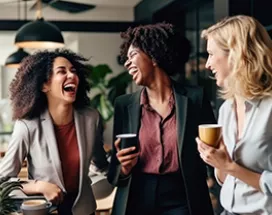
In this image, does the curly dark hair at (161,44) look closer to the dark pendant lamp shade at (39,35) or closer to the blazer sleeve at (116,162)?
the blazer sleeve at (116,162)

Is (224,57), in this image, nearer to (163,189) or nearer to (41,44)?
(163,189)

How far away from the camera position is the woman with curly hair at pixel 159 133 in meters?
1.80

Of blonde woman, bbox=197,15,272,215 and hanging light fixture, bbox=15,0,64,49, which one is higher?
hanging light fixture, bbox=15,0,64,49

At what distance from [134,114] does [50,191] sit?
0.45m

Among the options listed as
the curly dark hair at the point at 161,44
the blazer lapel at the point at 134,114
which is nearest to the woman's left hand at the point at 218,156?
the blazer lapel at the point at 134,114

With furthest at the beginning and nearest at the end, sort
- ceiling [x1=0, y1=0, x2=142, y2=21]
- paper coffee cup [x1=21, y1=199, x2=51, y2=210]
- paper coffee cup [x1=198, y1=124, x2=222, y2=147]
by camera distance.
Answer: ceiling [x1=0, y1=0, x2=142, y2=21] < paper coffee cup [x1=21, y1=199, x2=51, y2=210] < paper coffee cup [x1=198, y1=124, x2=222, y2=147]

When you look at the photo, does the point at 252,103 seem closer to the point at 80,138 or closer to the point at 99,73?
the point at 80,138

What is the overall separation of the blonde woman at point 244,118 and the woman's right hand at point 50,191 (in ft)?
1.86

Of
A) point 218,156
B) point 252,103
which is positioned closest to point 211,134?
point 218,156

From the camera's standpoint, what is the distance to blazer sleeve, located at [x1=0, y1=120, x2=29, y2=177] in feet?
5.81

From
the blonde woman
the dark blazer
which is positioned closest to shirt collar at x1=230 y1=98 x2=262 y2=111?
the blonde woman

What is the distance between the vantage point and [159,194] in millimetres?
1804

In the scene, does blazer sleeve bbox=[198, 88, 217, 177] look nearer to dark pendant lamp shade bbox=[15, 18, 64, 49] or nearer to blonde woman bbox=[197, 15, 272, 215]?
blonde woman bbox=[197, 15, 272, 215]

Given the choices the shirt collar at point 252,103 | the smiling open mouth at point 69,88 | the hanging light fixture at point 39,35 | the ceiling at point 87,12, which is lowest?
the shirt collar at point 252,103
